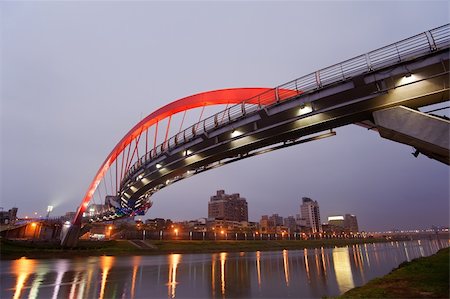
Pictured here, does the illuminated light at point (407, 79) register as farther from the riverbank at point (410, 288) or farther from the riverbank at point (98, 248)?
the riverbank at point (98, 248)

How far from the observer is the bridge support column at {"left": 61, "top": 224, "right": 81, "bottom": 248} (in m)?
55.9

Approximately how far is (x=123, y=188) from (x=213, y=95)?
24.5 meters

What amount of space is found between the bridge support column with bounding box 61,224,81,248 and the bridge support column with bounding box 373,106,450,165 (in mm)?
59804

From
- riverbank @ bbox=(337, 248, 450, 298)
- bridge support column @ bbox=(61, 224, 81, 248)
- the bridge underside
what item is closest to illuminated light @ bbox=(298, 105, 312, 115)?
the bridge underside

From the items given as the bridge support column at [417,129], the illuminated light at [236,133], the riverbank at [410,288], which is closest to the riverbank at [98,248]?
the illuminated light at [236,133]

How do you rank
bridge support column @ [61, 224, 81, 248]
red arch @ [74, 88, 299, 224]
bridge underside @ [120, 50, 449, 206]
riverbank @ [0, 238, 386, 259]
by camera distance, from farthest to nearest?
bridge support column @ [61, 224, 81, 248]
riverbank @ [0, 238, 386, 259]
red arch @ [74, 88, 299, 224]
bridge underside @ [120, 50, 449, 206]

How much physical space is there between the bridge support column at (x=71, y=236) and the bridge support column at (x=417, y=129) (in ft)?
196

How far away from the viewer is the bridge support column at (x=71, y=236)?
2201 inches

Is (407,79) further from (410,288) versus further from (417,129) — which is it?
(410,288)

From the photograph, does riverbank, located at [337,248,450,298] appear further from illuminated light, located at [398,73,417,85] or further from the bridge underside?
illuminated light, located at [398,73,417,85]

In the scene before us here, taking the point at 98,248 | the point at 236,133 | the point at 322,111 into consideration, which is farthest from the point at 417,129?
the point at 98,248

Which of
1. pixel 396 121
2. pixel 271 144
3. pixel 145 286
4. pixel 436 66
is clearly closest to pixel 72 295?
pixel 145 286

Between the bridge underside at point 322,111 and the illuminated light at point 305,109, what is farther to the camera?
the illuminated light at point 305,109

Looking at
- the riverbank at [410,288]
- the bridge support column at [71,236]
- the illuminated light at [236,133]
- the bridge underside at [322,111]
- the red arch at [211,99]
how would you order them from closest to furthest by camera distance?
the riverbank at [410,288] → the bridge underside at [322,111] → the illuminated light at [236,133] → the red arch at [211,99] → the bridge support column at [71,236]
